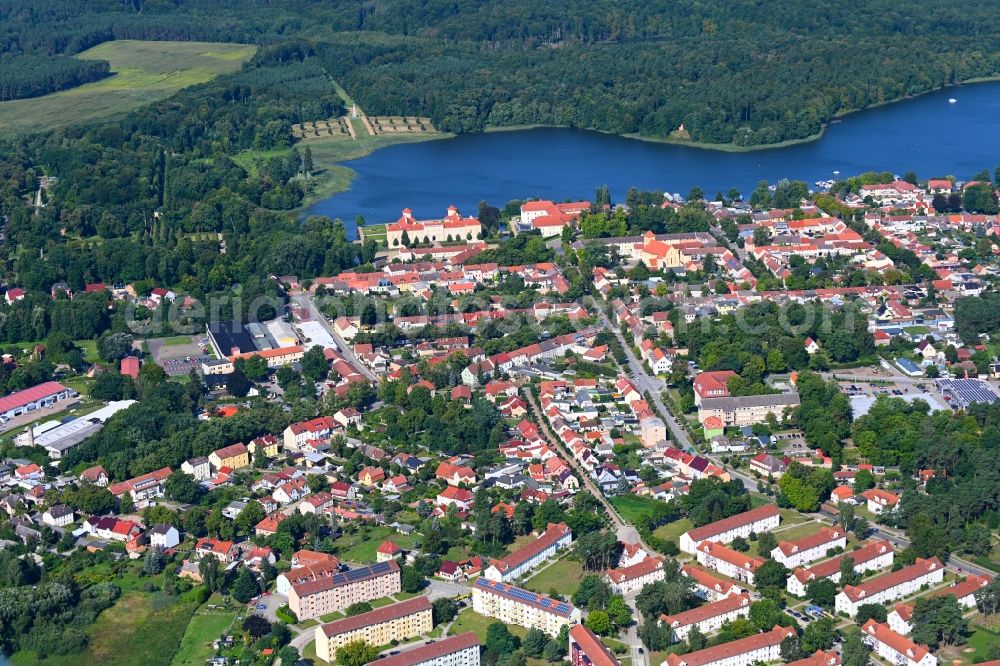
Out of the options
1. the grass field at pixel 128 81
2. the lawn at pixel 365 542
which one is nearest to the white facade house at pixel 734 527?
the lawn at pixel 365 542

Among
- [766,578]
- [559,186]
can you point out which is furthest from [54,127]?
[766,578]

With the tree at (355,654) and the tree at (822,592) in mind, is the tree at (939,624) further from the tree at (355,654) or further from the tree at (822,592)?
the tree at (355,654)

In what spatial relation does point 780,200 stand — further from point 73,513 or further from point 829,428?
point 73,513

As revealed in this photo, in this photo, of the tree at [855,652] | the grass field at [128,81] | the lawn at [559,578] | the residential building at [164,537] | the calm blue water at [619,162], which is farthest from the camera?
the grass field at [128,81]

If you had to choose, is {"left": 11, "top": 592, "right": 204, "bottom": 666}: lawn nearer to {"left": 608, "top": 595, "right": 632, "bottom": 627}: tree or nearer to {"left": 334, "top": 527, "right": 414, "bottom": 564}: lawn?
{"left": 334, "top": 527, "right": 414, "bottom": 564}: lawn

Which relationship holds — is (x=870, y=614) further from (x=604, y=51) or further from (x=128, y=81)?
(x=128, y=81)

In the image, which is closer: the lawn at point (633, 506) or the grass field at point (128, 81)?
the lawn at point (633, 506)
